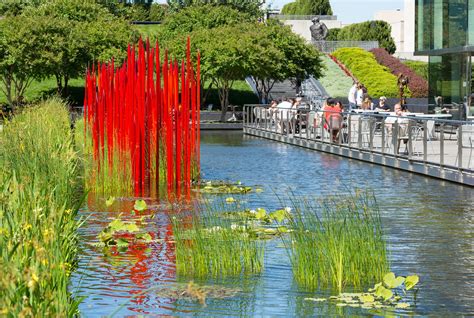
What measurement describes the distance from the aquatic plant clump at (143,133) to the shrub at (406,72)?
50.4 metres

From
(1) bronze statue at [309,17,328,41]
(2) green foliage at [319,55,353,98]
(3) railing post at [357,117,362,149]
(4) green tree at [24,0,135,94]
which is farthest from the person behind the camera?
(1) bronze statue at [309,17,328,41]

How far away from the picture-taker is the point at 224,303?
9320 millimetres

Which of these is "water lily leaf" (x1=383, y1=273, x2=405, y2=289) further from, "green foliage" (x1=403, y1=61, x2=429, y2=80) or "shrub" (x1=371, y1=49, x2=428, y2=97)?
"green foliage" (x1=403, y1=61, x2=429, y2=80)

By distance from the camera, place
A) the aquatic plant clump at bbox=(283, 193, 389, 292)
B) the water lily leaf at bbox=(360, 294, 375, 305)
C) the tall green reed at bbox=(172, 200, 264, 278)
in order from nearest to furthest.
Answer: the water lily leaf at bbox=(360, 294, 375, 305)
the aquatic plant clump at bbox=(283, 193, 389, 292)
the tall green reed at bbox=(172, 200, 264, 278)

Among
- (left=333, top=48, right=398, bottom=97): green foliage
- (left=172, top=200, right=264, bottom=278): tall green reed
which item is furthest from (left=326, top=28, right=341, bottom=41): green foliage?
(left=172, top=200, right=264, bottom=278): tall green reed

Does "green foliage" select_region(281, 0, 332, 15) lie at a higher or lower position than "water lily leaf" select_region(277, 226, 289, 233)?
higher

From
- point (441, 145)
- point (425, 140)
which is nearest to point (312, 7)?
point (425, 140)

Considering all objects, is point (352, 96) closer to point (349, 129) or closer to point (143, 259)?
point (349, 129)

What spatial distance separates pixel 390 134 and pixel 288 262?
1329cm

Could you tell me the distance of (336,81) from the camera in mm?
→ 70250

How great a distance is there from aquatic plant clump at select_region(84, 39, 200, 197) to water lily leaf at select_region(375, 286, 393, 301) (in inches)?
340

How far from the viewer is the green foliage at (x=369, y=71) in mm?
67500

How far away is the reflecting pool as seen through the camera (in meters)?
9.16

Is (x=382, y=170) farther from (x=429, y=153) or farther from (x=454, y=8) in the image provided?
(x=454, y=8)
